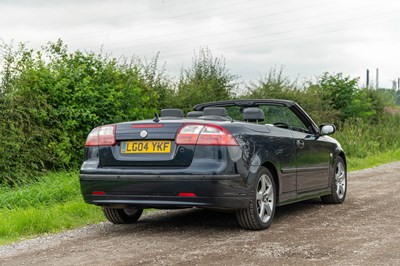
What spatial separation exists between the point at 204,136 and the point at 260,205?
43.0 inches

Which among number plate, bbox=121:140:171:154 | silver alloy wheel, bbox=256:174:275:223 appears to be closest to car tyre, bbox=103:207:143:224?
number plate, bbox=121:140:171:154

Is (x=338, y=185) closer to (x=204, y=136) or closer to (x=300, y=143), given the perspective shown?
(x=300, y=143)

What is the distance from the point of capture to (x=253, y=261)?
5.64 metres

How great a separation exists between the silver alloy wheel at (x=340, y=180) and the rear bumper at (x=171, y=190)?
322 centimetres

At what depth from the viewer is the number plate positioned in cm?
686

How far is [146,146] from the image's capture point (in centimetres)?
695

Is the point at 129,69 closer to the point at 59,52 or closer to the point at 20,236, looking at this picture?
the point at 59,52

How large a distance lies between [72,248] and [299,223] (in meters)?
2.73

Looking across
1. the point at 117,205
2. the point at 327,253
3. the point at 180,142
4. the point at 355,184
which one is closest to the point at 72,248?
the point at 117,205

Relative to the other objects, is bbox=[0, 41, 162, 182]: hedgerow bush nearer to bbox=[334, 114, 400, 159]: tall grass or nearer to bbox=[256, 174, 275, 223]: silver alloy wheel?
bbox=[256, 174, 275, 223]: silver alloy wheel

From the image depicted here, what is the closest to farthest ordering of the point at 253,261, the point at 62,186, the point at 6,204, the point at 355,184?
1. the point at 253,261
2. the point at 6,204
3. the point at 62,186
4. the point at 355,184

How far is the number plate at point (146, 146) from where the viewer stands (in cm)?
686

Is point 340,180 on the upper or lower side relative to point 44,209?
upper

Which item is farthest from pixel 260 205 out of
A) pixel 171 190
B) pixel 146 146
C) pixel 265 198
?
pixel 146 146
